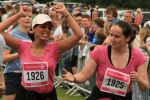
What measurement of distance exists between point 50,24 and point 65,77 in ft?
2.75

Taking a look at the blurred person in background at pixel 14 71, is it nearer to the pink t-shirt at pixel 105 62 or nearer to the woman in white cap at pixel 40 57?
the woman in white cap at pixel 40 57

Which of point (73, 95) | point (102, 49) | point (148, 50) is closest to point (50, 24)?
point (102, 49)

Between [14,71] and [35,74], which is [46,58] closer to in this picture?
[35,74]

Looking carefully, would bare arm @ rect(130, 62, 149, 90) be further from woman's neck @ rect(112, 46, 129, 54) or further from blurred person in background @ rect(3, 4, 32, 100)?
blurred person in background @ rect(3, 4, 32, 100)

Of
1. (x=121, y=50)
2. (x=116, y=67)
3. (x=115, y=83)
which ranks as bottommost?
(x=115, y=83)

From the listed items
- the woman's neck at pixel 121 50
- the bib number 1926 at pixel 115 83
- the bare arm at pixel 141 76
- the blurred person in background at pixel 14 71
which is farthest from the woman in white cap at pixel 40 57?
the blurred person in background at pixel 14 71

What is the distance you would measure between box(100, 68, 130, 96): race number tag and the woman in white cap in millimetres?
707

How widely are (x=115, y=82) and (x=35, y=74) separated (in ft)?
3.47

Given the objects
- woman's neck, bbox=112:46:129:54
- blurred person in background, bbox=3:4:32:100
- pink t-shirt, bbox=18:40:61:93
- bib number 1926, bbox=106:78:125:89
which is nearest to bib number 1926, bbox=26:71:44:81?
pink t-shirt, bbox=18:40:61:93

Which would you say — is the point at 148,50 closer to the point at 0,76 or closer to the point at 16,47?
the point at 16,47

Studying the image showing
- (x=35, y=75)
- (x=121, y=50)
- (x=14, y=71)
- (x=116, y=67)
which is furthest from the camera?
(x=14, y=71)

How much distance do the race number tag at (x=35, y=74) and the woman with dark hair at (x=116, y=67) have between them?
460 millimetres

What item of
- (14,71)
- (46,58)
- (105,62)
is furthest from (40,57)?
(14,71)

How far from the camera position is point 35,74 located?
22.5 feet
